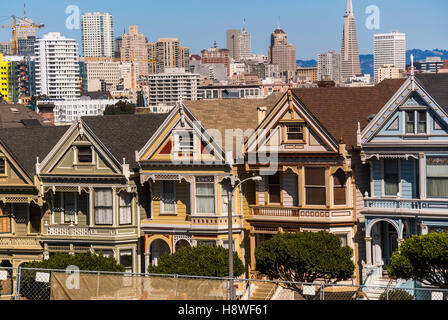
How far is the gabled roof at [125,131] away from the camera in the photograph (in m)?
48.5

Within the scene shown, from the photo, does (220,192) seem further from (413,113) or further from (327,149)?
(413,113)

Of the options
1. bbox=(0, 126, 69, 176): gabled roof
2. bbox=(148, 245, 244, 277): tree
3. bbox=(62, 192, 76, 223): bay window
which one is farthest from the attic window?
bbox=(148, 245, 244, 277): tree

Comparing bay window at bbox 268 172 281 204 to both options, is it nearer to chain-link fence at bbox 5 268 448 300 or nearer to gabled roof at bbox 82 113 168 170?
gabled roof at bbox 82 113 168 170

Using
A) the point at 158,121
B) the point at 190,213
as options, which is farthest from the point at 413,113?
the point at 158,121

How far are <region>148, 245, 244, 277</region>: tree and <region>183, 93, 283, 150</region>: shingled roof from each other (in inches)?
213

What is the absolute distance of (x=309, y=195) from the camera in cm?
4434

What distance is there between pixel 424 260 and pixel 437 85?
7.91 m

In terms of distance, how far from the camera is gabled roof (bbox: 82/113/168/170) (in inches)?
1911

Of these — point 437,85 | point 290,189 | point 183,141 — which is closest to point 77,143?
point 183,141

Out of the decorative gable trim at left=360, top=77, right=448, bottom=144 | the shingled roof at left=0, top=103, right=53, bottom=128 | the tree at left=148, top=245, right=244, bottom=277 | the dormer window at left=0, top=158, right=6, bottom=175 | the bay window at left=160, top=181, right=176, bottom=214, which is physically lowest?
the tree at left=148, top=245, right=244, bottom=277

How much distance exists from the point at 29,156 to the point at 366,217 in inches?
645

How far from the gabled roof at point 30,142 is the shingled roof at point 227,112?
24.8 feet

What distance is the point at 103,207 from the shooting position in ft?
158

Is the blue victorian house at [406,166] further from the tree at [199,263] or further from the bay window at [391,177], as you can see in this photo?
the tree at [199,263]
